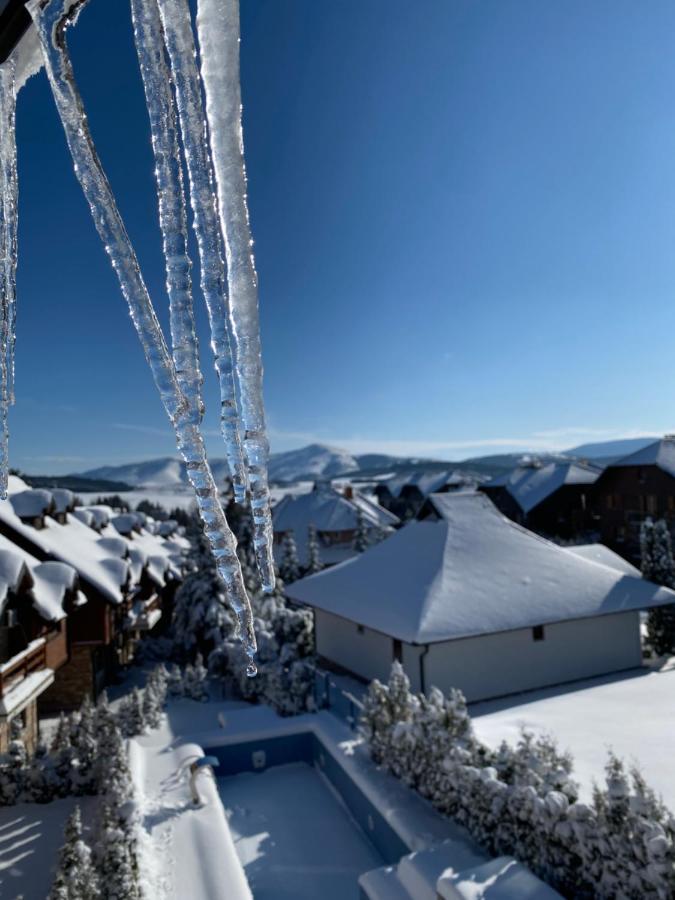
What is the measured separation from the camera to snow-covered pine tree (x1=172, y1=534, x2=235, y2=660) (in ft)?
58.7

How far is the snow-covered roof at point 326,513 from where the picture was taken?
38.3 m

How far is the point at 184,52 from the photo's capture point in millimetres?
1181

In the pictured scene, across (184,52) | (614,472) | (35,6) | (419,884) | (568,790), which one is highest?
(35,6)

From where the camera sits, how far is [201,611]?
1833 centimetres

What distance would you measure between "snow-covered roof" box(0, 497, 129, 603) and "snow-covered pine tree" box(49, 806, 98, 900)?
9573 millimetres

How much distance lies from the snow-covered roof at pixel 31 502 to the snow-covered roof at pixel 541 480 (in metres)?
36.1

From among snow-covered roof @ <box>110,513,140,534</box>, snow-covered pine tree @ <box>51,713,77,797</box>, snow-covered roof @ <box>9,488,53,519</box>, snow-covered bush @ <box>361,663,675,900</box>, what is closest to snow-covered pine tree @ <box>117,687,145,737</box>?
snow-covered pine tree @ <box>51,713,77,797</box>

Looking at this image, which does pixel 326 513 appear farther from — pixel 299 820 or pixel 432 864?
pixel 432 864

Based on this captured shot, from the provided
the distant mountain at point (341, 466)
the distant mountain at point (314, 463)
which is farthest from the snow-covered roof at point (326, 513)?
the distant mountain at point (314, 463)

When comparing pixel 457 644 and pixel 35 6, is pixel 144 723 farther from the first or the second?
pixel 35 6

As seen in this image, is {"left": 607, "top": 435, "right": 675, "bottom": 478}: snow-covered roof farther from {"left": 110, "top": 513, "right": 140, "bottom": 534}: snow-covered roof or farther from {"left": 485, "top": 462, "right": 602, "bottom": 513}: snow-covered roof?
{"left": 110, "top": 513, "right": 140, "bottom": 534}: snow-covered roof

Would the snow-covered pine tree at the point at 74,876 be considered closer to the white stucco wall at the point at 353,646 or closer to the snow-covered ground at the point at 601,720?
the snow-covered ground at the point at 601,720

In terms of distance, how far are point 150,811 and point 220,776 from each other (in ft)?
10.6

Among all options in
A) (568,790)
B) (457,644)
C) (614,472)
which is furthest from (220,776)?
(614,472)
